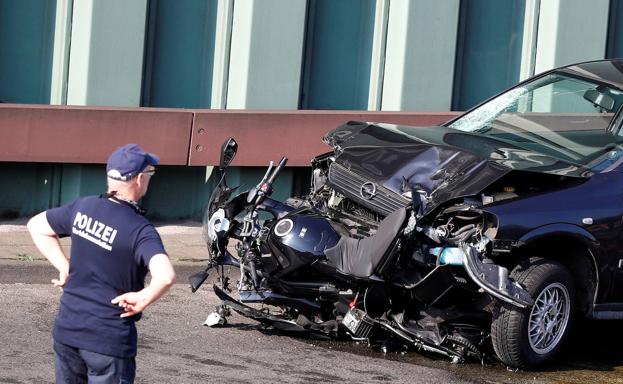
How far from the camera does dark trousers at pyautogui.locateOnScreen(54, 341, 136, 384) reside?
5027 millimetres

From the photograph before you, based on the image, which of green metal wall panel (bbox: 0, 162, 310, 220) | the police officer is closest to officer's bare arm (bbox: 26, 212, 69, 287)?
the police officer

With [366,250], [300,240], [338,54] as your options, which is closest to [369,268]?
[366,250]

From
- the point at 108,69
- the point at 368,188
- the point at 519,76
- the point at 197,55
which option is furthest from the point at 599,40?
the point at 368,188

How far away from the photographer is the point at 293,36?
12.7m

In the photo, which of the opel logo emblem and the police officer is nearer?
the police officer

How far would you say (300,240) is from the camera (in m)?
7.97

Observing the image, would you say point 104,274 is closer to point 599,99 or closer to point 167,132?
point 599,99

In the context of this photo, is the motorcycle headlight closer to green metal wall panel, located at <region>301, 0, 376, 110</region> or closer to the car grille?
the car grille

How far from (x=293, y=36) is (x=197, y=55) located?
104 centimetres

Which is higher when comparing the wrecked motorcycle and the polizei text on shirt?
the polizei text on shirt

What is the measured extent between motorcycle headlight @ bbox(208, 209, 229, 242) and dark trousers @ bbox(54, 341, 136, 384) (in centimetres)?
309

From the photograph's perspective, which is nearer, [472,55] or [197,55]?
[197,55]

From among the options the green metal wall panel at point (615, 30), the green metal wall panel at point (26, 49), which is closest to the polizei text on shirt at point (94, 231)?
the green metal wall panel at point (26, 49)

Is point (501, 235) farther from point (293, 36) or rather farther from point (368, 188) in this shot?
point (293, 36)
